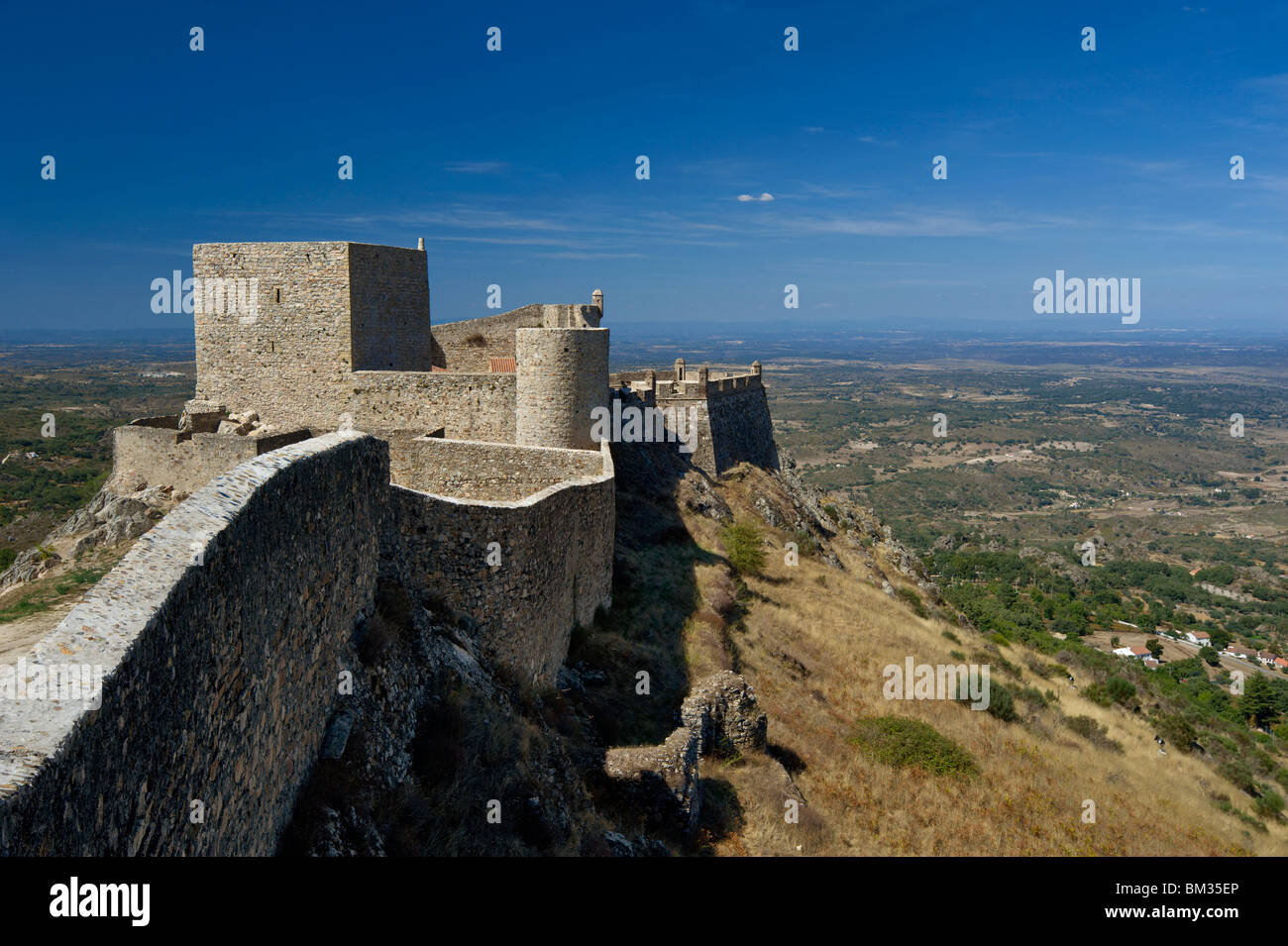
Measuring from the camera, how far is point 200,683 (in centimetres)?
374

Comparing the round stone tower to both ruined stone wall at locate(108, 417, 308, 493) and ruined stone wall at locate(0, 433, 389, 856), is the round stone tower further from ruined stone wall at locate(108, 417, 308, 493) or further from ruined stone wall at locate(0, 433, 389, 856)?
ruined stone wall at locate(0, 433, 389, 856)

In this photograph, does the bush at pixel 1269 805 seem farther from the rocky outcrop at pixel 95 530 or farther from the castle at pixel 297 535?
the rocky outcrop at pixel 95 530

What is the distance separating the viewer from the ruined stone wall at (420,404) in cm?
1808

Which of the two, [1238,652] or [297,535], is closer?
[297,535]

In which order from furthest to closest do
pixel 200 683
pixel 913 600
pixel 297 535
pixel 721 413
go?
pixel 721 413 → pixel 913 600 → pixel 297 535 → pixel 200 683

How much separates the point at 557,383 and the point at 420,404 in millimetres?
3453

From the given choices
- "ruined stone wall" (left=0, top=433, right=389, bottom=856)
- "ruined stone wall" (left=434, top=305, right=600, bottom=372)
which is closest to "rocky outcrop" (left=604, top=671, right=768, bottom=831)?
"ruined stone wall" (left=0, top=433, right=389, bottom=856)

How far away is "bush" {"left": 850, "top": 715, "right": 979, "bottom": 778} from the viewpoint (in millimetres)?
14414

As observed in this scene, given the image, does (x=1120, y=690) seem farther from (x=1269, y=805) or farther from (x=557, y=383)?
(x=557, y=383)

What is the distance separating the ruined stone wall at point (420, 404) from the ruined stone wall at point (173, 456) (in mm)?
3002

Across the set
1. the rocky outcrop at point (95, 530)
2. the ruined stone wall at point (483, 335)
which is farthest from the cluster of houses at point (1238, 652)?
the rocky outcrop at point (95, 530)

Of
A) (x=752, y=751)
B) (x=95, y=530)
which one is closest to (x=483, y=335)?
(x=95, y=530)
